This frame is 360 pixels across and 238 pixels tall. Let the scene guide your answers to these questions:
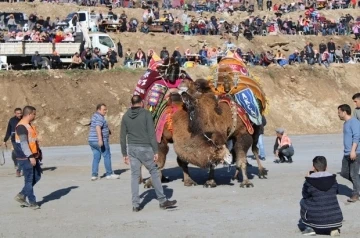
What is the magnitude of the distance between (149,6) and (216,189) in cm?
4015

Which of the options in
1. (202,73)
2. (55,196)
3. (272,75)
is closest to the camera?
(55,196)

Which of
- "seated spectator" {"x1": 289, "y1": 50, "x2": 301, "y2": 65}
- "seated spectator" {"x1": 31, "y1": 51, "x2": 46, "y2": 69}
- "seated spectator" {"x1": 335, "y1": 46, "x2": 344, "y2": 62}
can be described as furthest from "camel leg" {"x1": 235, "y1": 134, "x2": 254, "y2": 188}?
"seated spectator" {"x1": 335, "y1": 46, "x2": 344, "y2": 62}

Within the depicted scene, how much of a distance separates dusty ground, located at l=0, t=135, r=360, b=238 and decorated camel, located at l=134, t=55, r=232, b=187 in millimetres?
827

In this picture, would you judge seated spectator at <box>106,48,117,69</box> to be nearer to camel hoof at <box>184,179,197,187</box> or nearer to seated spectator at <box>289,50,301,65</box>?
seated spectator at <box>289,50,301,65</box>

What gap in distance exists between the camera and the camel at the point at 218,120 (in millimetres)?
15016

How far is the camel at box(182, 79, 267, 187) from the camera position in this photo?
15016 mm

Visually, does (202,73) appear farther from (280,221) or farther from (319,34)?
(280,221)

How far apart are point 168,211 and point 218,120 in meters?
2.84

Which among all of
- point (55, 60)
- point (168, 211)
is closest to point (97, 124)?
point (168, 211)

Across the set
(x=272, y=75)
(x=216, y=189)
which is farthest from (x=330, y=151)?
(x=272, y=75)

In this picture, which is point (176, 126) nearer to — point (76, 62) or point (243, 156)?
point (243, 156)

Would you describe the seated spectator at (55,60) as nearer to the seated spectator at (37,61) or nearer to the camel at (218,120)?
the seated spectator at (37,61)

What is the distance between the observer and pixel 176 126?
1546 centimetres

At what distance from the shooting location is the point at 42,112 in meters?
34.2
